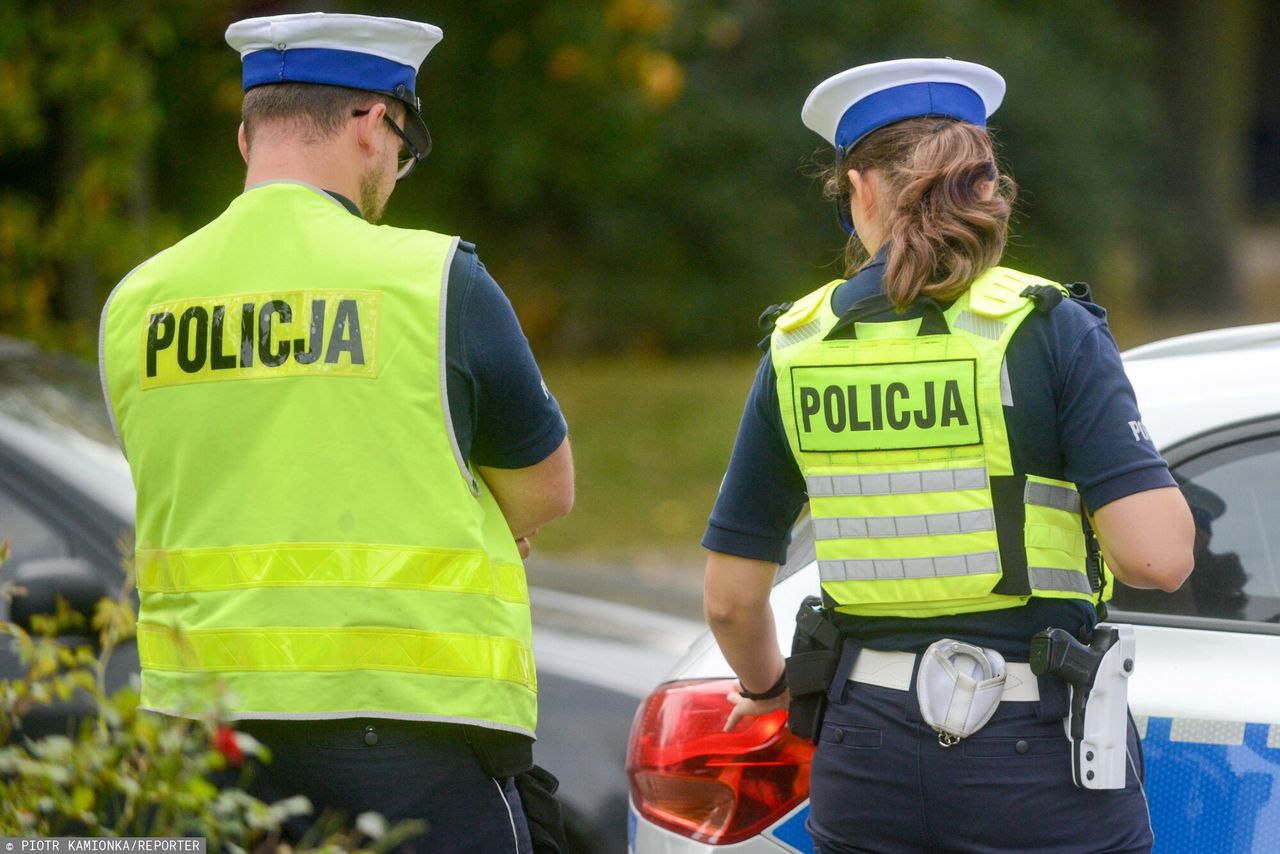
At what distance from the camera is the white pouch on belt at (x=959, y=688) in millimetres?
2078

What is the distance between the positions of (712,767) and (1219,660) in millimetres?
795

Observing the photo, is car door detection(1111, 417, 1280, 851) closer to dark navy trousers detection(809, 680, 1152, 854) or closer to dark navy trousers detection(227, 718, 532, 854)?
dark navy trousers detection(809, 680, 1152, 854)

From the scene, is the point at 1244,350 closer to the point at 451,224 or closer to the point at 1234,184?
the point at 451,224

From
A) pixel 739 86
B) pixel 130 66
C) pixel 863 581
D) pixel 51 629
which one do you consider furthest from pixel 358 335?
pixel 739 86

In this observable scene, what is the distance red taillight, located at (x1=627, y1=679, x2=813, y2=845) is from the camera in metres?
2.51

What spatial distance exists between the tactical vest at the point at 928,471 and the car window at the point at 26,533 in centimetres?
189

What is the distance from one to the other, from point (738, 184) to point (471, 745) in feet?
44.6

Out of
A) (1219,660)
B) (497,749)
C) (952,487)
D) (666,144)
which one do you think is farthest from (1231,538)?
(666,144)

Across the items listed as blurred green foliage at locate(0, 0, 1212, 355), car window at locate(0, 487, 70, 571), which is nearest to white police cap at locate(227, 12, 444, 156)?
car window at locate(0, 487, 70, 571)

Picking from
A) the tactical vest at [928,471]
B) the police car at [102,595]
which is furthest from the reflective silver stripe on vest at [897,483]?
the police car at [102,595]

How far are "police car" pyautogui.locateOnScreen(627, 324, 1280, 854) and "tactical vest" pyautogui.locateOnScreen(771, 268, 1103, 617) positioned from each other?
343 millimetres

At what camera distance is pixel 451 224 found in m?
15.0

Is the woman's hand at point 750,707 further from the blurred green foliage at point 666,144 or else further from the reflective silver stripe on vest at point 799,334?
the blurred green foliage at point 666,144

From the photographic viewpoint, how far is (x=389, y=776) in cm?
220
